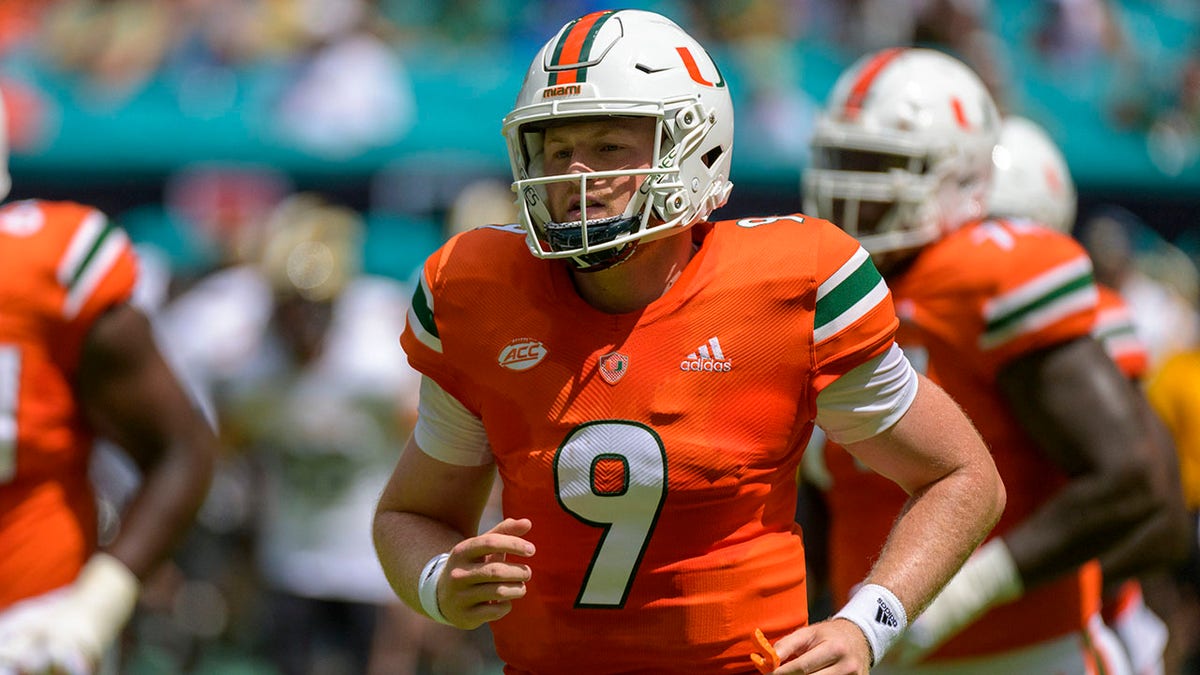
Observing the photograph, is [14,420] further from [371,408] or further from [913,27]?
[913,27]

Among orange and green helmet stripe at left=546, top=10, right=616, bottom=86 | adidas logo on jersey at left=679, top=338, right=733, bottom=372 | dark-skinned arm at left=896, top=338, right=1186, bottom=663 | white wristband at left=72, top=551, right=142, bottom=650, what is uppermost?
orange and green helmet stripe at left=546, top=10, right=616, bottom=86

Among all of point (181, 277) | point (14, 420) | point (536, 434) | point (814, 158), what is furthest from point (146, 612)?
point (536, 434)

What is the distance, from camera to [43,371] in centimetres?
367

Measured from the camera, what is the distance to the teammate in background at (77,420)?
11.9 feet

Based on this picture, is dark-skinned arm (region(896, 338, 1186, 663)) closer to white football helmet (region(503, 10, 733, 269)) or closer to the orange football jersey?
the orange football jersey

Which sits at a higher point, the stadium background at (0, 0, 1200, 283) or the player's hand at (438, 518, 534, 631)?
the player's hand at (438, 518, 534, 631)

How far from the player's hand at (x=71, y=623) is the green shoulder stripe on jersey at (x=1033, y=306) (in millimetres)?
1864

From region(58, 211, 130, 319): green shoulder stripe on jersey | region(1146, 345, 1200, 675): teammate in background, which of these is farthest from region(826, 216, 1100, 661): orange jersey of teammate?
region(1146, 345, 1200, 675): teammate in background

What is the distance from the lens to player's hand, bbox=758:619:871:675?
2.36 metres

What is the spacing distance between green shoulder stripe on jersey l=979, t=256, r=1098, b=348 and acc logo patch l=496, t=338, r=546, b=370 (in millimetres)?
1235

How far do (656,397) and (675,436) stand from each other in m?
0.06

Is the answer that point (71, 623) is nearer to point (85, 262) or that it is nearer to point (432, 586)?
point (85, 262)

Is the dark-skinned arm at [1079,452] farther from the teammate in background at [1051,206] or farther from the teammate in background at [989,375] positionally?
the teammate in background at [1051,206]

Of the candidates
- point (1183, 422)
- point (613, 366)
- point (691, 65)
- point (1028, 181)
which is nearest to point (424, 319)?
point (613, 366)
